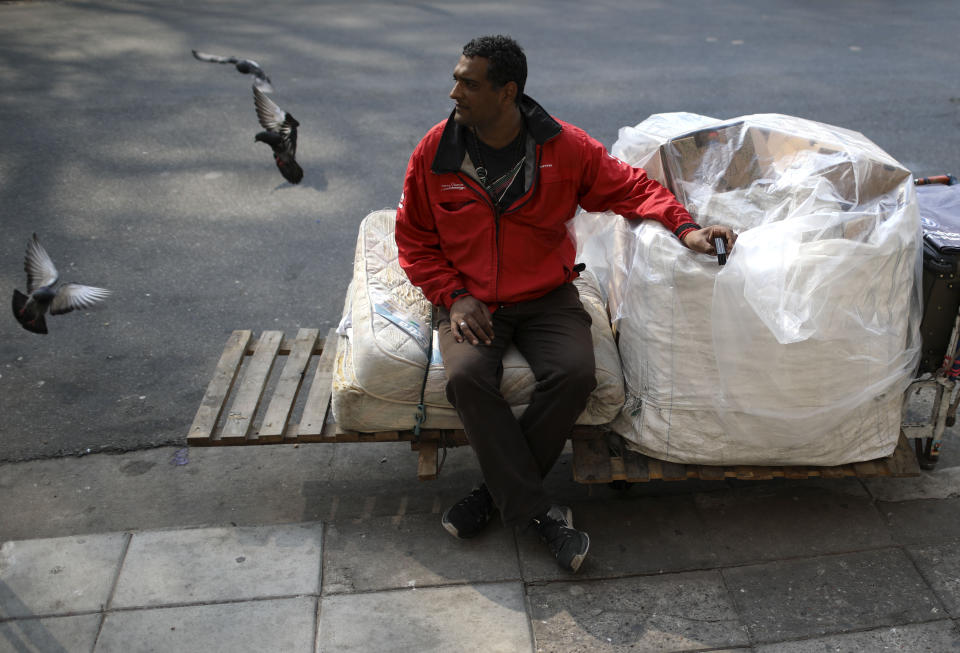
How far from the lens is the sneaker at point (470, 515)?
9.34ft

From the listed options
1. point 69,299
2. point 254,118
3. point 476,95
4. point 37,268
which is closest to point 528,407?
point 476,95

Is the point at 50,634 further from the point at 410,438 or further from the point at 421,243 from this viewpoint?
the point at 421,243

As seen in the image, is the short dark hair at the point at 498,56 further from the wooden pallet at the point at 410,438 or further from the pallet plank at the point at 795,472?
the pallet plank at the point at 795,472

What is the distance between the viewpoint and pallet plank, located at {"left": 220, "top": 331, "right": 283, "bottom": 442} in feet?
9.57

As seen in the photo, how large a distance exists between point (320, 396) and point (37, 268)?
1456mm

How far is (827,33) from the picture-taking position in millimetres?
8680

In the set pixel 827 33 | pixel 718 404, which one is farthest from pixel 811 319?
pixel 827 33

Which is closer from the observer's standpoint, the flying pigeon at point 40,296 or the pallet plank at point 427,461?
the pallet plank at point 427,461

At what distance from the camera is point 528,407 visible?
2.72 meters

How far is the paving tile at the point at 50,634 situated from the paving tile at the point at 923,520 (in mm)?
2524

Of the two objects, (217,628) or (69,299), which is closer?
(217,628)

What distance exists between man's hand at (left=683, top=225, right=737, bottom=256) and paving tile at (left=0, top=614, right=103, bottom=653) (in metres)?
2.10

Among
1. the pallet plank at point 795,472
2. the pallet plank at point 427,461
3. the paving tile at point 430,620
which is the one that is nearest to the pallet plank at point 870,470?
the pallet plank at point 795,472

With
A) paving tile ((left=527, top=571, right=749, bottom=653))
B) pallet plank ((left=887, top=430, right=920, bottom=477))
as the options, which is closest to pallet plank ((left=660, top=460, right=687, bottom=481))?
paving tile ((left=527, top=571, right=749, bottom=653))
